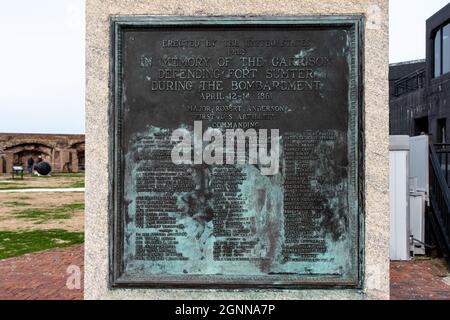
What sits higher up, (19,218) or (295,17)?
(295,17)

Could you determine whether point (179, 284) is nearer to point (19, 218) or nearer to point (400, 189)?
point (400, 189)

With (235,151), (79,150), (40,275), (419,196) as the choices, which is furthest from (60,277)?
(79,150)

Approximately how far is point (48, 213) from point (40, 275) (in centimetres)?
697

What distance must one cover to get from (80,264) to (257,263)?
3590 millimetres

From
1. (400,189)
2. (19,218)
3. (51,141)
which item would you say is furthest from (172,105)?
(51,141)

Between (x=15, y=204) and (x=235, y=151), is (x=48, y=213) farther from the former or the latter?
(x=235, y=151)

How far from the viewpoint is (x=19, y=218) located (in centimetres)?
1174

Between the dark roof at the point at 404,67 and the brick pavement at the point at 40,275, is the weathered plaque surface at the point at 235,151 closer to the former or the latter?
the brick pavement at the point at 40,275

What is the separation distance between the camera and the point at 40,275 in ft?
20.5

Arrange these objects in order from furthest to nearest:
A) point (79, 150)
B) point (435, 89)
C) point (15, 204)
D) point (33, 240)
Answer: point (79, 150) < point (435, 89) < point (15, 204) < point (33, 240)

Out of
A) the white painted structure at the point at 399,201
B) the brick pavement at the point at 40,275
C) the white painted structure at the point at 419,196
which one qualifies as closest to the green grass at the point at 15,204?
the brick pavement at the point at 40,275

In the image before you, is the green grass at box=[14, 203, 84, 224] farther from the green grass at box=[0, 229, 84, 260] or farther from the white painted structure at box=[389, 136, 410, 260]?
the white painted structure at box=[389, 136, 410, 260]

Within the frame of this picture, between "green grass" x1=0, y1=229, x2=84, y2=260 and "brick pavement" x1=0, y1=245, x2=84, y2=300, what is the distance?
403mm

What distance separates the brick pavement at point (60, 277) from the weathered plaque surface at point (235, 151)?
1.63 m
